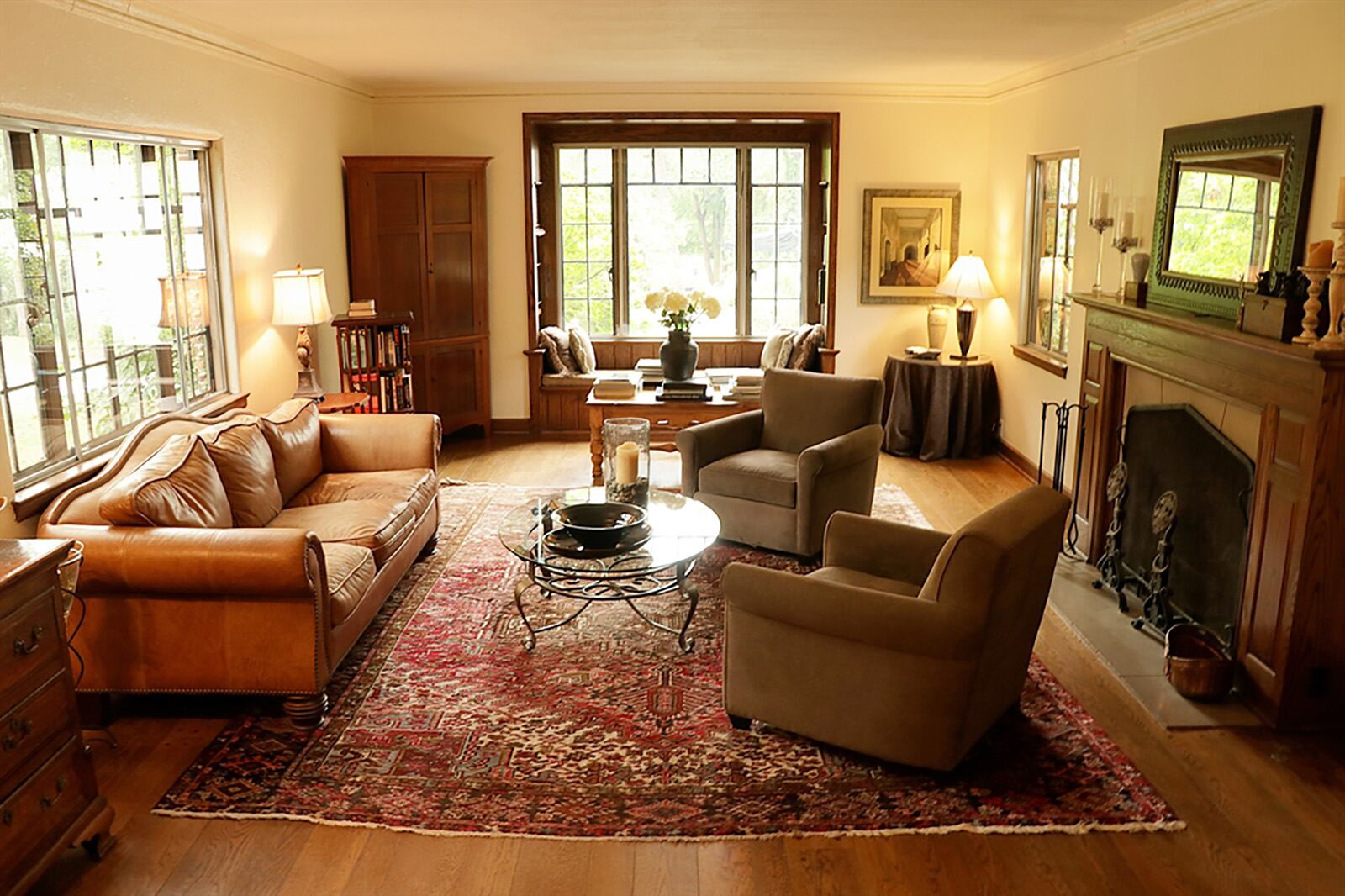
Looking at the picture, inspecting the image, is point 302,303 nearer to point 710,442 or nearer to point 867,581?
point 710,442

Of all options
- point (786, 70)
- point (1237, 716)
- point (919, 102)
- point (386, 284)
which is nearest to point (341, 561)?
point (1237, 716)

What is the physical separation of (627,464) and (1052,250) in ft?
12.0

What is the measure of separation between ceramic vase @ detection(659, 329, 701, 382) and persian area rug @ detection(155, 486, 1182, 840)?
253 cm

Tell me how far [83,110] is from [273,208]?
1821 millimetres

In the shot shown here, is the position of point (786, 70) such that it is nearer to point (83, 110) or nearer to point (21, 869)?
point (83, 110)

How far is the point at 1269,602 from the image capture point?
11.5 feet

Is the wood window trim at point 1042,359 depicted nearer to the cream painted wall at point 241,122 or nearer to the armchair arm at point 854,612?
the armchair arm at point 854,612

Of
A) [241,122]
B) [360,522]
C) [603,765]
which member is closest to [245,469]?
[360,522]

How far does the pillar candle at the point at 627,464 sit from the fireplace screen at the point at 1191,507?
85.2 inches

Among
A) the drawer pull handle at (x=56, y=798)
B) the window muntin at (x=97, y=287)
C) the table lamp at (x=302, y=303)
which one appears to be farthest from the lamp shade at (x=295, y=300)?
the drawer pull handle at (x=56, y=798)

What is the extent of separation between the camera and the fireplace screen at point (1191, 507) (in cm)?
388

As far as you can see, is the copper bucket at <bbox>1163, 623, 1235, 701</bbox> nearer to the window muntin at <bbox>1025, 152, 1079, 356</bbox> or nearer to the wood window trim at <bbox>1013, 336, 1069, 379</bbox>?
the wood window trim at <bbox>1013, 336, 1069, 379</bbox>

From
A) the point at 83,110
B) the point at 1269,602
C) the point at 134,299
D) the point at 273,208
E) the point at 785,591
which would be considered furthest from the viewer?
the point at 273,208

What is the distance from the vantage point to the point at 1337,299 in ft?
10.5
